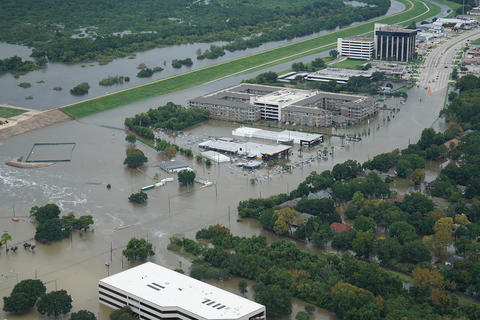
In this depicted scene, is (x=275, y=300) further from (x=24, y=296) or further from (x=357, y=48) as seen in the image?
(x=357, y=48)

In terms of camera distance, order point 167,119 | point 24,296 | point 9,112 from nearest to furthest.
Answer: point 24,296 → point 167,119 → point 9,112

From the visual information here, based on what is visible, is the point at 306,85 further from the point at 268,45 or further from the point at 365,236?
the point at 365,236

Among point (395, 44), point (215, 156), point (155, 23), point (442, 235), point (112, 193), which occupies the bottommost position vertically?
point (112, 193)

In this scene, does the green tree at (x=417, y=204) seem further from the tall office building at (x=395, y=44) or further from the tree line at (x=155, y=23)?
the tree line at (x=155, y=23)

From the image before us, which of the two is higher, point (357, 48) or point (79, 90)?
point (357, 48)

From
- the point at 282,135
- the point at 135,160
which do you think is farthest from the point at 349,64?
the point at 135,160

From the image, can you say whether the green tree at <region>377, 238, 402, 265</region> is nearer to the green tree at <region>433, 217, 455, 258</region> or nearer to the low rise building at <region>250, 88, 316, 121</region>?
the green tree at <region>433, 217, 455, 258</region>

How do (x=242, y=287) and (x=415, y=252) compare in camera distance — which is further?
(x=415, y=252)

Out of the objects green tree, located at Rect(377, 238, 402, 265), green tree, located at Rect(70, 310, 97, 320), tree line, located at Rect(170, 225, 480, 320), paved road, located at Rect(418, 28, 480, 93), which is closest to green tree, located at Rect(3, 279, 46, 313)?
green tree, located at Rect(70, 310, 97, 320)

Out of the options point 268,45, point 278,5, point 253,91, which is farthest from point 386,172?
point 278,5
